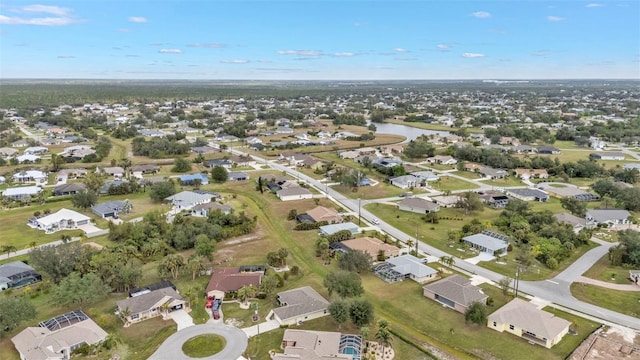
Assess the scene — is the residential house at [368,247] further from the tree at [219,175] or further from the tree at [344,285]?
the tree at [219,175]

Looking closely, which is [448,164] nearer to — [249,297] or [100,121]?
[249,297]

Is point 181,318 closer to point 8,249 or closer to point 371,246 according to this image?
point 371,246

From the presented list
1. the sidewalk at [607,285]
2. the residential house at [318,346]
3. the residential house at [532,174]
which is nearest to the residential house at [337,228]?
the residential house at [318,346]

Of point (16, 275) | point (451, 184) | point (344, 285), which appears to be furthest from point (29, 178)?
→ point (451, 184)

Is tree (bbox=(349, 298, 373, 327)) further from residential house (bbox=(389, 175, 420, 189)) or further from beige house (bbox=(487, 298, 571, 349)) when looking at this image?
residential house (bbox=(389, 175, 420, 189))

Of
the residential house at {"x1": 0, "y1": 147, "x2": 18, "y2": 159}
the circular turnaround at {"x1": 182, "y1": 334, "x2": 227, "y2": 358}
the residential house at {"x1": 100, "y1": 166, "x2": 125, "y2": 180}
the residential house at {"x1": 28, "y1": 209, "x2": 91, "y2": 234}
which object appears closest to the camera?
the circular turnaround at {"x1": 182, "y1": 334, "x2": 227, "y2": 358}

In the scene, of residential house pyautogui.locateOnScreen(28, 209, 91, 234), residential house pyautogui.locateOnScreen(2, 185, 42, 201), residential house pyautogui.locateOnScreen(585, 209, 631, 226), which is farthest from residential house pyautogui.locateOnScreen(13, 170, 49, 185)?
residential house pyautogui.locateOnScreen(585, 209, 631, 226)

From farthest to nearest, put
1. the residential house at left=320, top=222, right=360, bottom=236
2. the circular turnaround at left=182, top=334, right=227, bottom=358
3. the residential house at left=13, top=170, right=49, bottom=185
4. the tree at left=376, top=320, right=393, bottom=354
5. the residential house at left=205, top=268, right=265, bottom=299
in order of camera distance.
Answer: the residential house at left=13, top=170, right=49, bottom=185, the residential house at left=320, top=222, right=360, bottom=236, the residential house at left=205, top=268, right=265, bottom=299, the circular turnaround at left=182, top=334, right=227, bottom=358, the tree at left=376, top=320, right=393, bottom=354
